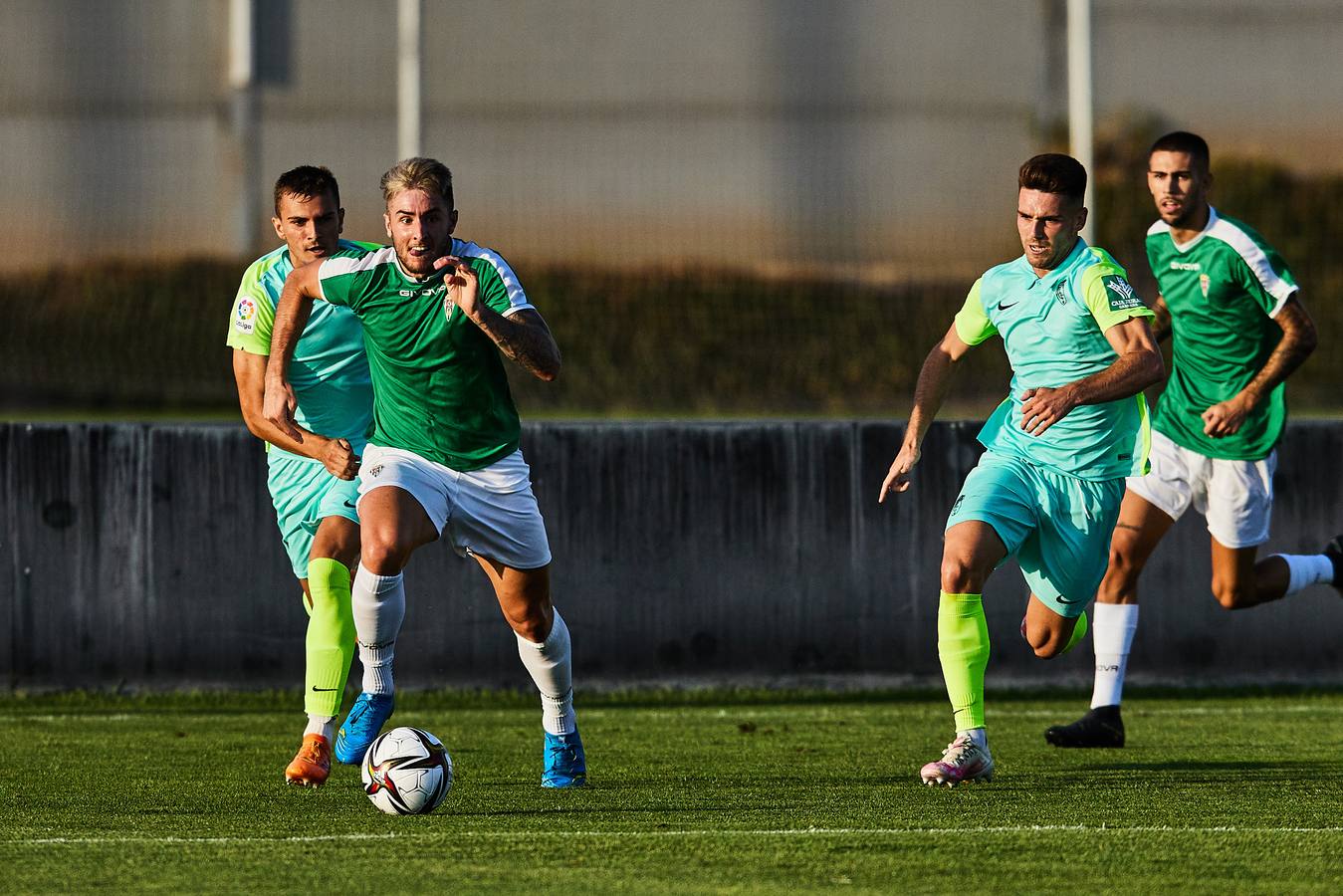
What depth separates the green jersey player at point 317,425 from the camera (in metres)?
7.28

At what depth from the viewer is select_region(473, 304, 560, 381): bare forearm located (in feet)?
21.6

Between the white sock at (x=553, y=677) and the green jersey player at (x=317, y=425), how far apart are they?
0.66 m

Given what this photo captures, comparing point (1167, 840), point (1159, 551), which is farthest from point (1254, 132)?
point (1167, 840)

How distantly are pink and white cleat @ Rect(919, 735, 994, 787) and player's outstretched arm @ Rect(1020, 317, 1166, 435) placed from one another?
3.50 feet

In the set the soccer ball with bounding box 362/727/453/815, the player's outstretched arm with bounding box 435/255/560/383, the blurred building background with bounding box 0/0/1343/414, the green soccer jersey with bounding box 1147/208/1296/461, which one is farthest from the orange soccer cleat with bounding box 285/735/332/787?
the blurred building background with bounding box 0/0/1343/414

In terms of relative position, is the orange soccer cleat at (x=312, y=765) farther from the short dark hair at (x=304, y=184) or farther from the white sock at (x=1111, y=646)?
the white sock at (x=1111, y=646)

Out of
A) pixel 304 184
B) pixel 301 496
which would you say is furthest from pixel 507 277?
pixel 301 496

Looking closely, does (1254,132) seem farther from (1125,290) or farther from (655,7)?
(1125,290)

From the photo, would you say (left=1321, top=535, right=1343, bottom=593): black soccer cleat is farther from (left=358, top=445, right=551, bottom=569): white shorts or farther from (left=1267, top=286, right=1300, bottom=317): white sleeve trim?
(left=358, top=445, right=551, bottom=569): white shorts

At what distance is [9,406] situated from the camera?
87.3 feet

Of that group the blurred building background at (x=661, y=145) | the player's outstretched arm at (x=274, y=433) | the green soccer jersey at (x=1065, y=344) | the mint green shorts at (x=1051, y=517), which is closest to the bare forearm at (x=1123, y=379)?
the green soccer jersey at (x=1065, y=344)

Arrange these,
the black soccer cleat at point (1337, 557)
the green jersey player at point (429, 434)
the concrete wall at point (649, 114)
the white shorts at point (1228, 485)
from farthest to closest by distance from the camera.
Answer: the concrete wall at point (649, 114)
the black soccer cleat at point (1337, 557)
the white shorts at point (1228, 485)
the green jersey player at point (429, 434)

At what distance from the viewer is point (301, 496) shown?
25.6 feet

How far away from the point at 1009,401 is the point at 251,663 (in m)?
3.96
